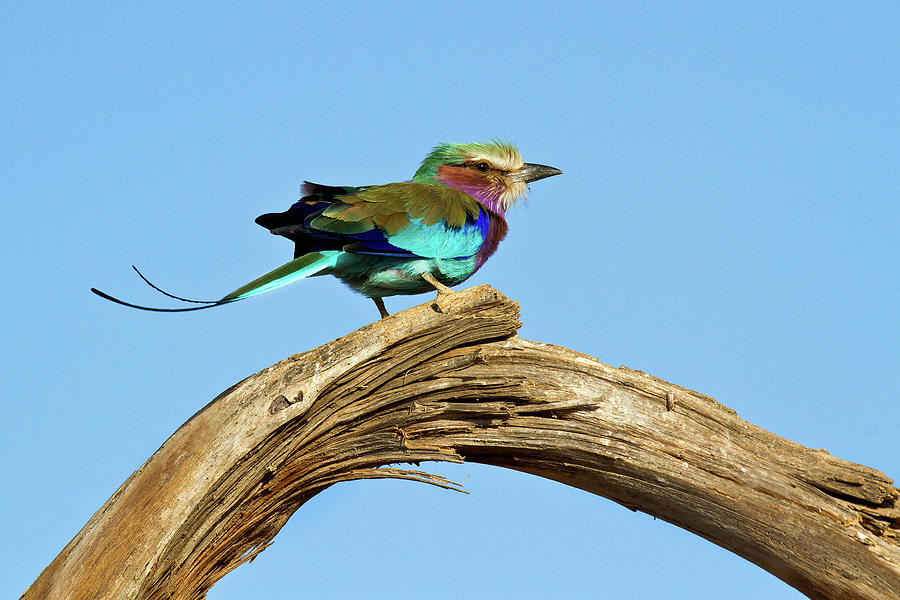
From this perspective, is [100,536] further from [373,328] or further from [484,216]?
[484,216]

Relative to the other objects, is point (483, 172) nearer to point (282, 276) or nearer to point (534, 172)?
point (534, 172)

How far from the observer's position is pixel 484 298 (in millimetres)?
4621

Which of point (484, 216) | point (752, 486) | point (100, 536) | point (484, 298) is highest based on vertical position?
point (484, 216)

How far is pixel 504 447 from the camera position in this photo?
4480mm

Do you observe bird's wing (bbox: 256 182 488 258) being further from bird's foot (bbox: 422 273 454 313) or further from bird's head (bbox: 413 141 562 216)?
bird's head (bbox: 413 141 562 216)

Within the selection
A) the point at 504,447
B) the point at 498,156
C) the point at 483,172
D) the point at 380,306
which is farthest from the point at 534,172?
the point at 504,447

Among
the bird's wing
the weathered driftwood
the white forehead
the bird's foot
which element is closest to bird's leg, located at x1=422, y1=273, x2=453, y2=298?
the bird's foot

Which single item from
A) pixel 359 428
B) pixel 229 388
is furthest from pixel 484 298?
pixel 229 388

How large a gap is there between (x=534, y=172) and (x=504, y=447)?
8.56ft

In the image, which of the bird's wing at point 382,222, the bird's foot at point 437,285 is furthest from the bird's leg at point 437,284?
the bird's wing at point 382,222

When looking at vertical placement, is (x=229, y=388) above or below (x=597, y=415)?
below

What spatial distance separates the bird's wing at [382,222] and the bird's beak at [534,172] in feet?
3.10

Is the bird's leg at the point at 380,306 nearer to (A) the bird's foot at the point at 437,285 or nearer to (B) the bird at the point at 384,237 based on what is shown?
(B) the bird at the point at 384,237

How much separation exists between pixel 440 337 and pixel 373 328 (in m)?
0.34
